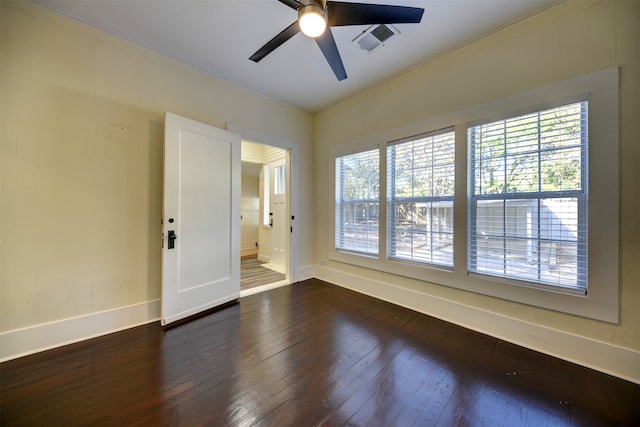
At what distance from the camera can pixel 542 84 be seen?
1995 mm

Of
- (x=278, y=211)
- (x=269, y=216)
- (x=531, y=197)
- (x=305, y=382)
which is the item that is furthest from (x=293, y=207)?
(x=531, y=197)

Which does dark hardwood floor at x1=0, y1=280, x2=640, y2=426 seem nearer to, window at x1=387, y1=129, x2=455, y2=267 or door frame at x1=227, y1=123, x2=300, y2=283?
window at x1=387, y1=129, x2=455, y2=267

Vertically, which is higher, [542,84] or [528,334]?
[542,84]

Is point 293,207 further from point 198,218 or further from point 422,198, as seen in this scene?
point 422,198

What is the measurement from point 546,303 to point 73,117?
4444 mm

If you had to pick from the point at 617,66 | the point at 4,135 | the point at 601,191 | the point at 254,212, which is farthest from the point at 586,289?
the point at 254,212

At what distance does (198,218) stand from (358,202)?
2167 millimetres

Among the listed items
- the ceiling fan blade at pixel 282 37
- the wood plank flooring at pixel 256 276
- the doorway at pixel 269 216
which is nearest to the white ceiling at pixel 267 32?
the ceiling fan blade at pixel 282 37

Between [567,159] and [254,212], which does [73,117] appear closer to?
[567,159]

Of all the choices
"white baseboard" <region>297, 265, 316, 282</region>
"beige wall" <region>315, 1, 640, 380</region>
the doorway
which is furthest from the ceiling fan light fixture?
"white baseboard" <region>297, 265, 316, 282</region>

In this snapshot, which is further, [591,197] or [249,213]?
[249,213]

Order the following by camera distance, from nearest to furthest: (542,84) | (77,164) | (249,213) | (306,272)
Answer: (542,84), (77,164), (306,272), (249,213)

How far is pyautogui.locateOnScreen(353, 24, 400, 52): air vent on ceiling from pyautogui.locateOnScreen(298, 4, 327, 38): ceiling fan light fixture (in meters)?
0.87

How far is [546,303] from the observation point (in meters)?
1.96
